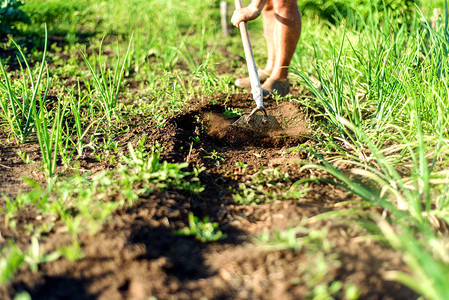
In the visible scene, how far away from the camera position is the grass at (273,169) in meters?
1.41

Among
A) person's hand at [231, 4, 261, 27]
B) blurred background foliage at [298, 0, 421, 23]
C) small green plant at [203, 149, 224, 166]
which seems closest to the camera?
small green plant at [203, 149, 224, 166]

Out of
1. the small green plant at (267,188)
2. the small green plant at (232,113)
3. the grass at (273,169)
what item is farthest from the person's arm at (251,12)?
the small green plant at (267,188)

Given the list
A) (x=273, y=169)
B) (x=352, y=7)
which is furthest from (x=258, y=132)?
(x=352, y=7)

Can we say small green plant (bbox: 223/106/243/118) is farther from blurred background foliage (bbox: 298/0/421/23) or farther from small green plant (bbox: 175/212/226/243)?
blurred background foliage (bbox: 298/0/421/23)

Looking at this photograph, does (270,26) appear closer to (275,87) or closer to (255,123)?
(275,87)

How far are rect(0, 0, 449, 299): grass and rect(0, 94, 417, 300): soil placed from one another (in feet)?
0.14

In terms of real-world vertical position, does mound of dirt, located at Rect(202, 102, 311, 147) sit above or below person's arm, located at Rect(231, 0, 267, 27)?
below

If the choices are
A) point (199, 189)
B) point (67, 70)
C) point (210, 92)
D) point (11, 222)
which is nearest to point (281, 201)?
point (199, 189)

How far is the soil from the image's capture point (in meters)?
1.26

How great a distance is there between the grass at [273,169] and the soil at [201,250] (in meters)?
0.04

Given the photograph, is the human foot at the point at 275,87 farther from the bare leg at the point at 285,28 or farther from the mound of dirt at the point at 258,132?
the mound of dirt at the point at 258,132

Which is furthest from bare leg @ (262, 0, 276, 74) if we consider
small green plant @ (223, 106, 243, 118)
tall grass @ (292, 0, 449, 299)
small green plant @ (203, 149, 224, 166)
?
small green plant @ (203, 149, 224, 166)

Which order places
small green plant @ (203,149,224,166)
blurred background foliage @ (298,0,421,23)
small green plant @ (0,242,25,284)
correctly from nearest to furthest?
small green plant @ (0,242,25,284) → small green plant @ (203,149,224,166) → blurred background foliage @ (298,0,421,23)

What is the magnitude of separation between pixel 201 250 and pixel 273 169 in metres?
0.66
